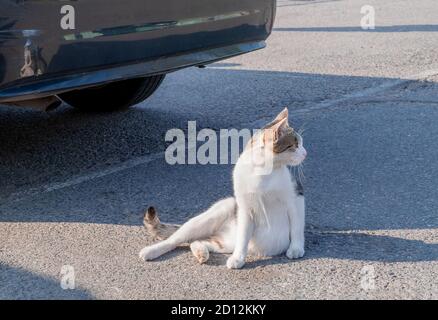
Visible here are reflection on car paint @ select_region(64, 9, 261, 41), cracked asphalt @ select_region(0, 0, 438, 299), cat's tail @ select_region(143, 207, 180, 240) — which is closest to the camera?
cracked asphalt @ select_region(0, 0, 438, 299)

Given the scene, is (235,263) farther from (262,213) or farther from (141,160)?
(141,160)

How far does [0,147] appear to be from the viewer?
16.6 feet

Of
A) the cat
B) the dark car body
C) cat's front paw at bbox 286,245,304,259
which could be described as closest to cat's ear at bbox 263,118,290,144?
the cat

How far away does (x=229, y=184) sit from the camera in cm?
429

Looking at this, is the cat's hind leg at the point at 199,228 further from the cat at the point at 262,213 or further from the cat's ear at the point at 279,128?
the cat's ear at the point at 279,128

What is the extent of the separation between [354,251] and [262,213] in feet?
1.41

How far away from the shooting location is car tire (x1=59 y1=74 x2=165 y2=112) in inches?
215

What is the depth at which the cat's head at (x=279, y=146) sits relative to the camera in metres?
3.38

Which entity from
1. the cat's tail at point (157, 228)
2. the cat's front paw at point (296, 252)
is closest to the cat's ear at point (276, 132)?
the cat's front paw at point (296, 252)

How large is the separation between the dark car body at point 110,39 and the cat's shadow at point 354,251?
106 centimetres

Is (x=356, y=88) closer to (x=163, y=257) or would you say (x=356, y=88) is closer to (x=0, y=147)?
(x=0, y=147)

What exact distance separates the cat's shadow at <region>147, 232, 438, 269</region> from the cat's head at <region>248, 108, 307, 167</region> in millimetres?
392

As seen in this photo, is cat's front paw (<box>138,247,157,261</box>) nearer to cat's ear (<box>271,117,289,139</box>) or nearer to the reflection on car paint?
cat's ear (<box>271,117,289,139</box>)

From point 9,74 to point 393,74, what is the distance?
3950 millimetres
